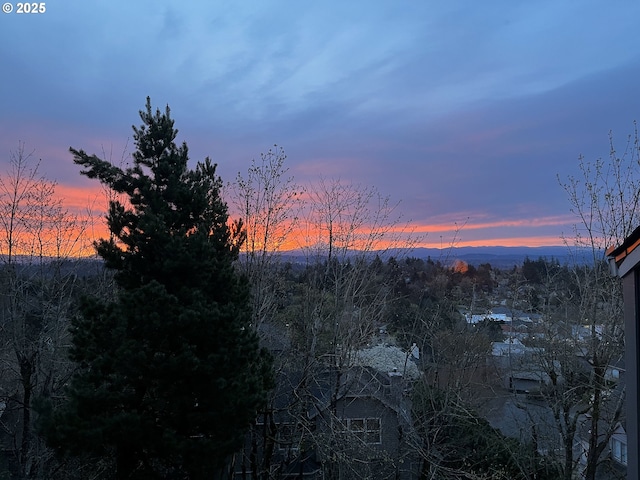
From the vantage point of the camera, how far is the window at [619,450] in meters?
8.27

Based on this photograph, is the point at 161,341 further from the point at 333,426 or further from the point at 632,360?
the point at 632,360

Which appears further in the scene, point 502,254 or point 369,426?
point 502,254

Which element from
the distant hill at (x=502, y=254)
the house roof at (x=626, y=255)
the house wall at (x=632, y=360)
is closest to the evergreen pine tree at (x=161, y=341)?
the house wall at (x=632, y=360)

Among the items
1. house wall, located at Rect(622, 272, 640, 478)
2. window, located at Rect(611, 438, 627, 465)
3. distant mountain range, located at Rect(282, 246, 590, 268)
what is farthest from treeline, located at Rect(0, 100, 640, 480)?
house wall, located at Rect(622, 272, 640, 478)

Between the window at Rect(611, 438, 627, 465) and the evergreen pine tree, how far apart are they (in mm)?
7666

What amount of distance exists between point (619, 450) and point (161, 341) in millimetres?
9475

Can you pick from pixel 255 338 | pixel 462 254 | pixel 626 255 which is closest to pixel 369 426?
pixel 462 254

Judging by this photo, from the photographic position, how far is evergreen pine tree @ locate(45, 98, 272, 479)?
4133 mm

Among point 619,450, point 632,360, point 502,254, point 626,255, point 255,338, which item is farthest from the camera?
point 502,254

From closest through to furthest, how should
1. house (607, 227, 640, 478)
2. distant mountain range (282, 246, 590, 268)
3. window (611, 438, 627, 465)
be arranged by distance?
house (607, 227, 640, 478) < distant mountain range (282, 246, 590, 268) < window (611, 438, 627, 465)

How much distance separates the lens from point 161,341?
14.3 feet

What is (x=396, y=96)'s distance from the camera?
32.4 ft

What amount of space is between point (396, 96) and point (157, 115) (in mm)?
6485

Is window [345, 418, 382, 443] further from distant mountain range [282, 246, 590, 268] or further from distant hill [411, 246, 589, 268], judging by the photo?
distant hill [411, 246, 589, 268]
